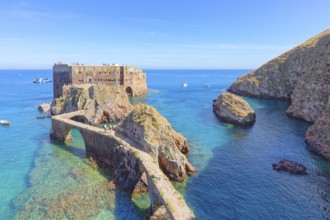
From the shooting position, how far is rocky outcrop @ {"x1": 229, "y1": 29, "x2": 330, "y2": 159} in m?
52.8

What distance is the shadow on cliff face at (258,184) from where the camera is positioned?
30.7 metres

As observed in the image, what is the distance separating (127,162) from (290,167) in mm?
25485

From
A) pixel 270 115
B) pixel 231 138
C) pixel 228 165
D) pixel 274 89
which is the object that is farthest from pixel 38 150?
pixel 274 89

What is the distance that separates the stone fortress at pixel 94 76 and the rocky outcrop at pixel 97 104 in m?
21.8

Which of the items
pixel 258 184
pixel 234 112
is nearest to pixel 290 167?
pixel 258 184

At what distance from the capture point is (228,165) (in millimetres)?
43375

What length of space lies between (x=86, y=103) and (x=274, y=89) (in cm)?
8679

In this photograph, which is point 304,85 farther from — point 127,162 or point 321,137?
point 127,162

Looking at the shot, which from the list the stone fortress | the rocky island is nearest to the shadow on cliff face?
the rocky island

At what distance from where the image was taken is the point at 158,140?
41312 millimetres

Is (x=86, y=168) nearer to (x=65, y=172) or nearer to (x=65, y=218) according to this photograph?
(x=65, y=172)

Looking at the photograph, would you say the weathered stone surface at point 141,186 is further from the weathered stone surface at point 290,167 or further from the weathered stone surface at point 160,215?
the weathered stone surface at point 290,167

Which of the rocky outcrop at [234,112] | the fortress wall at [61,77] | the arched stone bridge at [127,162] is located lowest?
the arched stone bridge at [127,162]

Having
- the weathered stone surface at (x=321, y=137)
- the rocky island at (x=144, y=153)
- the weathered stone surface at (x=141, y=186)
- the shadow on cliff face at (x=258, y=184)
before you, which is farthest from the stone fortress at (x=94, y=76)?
the weathered stone surface at (x=321, y=137)
